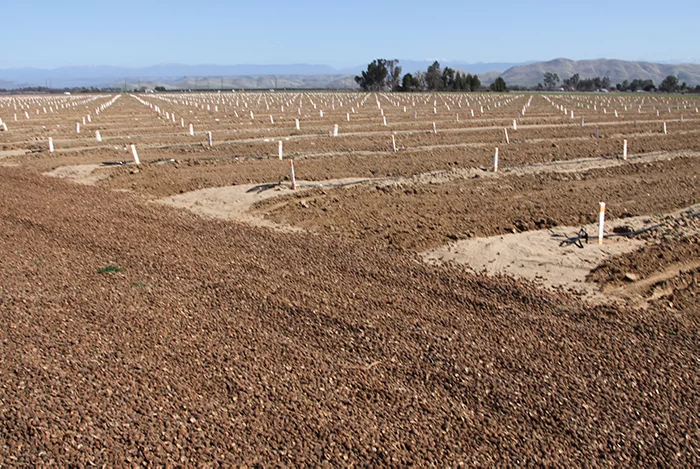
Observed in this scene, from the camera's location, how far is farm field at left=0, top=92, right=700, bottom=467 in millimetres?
5262

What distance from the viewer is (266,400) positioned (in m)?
5.77

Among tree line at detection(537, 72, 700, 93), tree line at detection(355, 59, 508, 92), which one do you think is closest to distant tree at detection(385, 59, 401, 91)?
tree line at detection(355, 59, 508, 92)

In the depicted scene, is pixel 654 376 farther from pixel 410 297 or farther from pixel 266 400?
pixel 266 400

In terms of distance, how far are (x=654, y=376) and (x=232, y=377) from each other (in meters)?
4.38

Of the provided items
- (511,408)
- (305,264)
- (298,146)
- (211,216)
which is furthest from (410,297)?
(298,146)

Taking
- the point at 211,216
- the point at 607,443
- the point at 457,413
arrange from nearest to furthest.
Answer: the point at 607,443 → the point at 457,413 → the point at 211,216

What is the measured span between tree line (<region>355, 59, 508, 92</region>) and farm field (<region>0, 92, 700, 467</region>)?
105364 mm

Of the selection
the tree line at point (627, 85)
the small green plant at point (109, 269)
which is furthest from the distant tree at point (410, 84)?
the small green plant at point (109, 269)

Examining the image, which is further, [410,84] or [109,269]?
[410,84]

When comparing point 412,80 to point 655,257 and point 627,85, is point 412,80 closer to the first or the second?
point 627,85

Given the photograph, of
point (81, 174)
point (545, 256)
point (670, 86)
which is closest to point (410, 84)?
point (670, 86)

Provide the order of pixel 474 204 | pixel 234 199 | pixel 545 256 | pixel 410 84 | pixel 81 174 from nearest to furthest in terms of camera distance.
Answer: pixel 545 256
pixel 474 204
pixel 234 199
pixel 81 174
pixel 410 84

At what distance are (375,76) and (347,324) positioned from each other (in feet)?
419

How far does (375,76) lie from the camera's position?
130 meters
